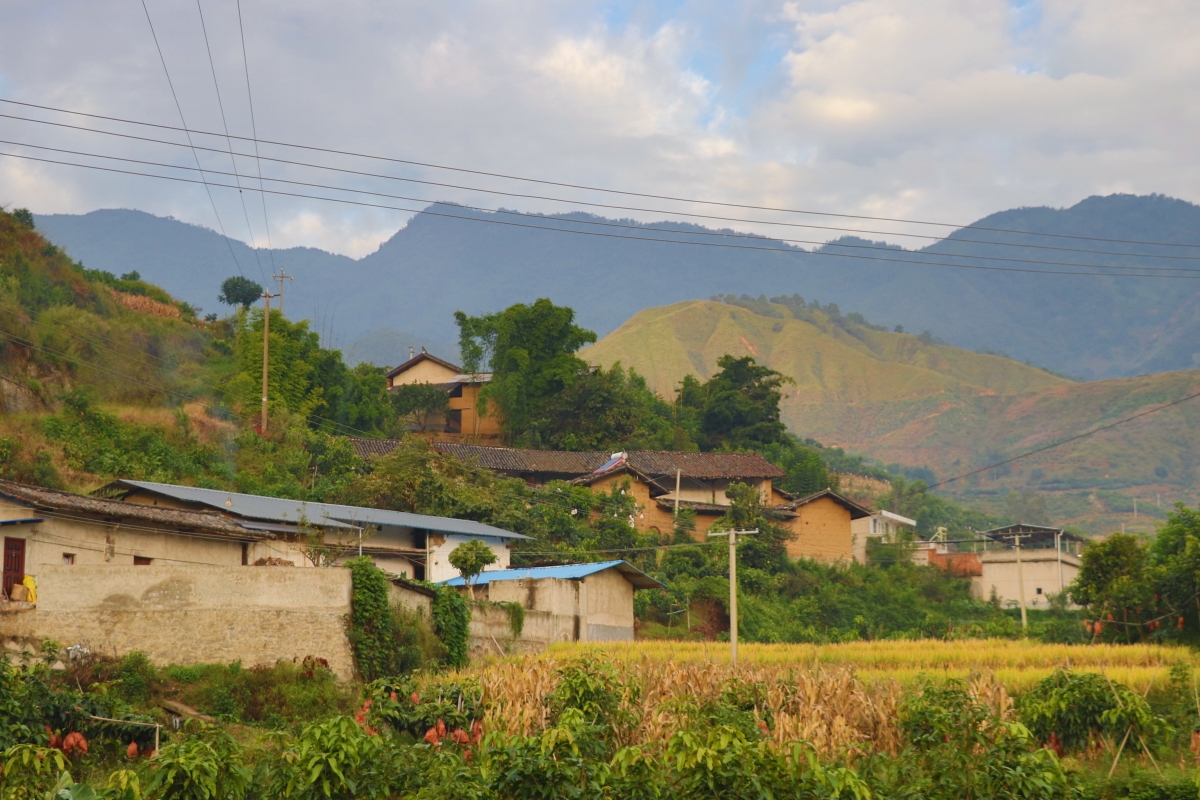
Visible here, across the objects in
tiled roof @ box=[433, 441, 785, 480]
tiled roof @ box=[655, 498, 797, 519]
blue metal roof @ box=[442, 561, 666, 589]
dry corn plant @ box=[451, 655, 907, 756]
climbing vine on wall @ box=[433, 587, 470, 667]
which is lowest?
dry corn plant @ box=[451, 655, 907, 756]

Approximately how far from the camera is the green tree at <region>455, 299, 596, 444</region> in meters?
56.1

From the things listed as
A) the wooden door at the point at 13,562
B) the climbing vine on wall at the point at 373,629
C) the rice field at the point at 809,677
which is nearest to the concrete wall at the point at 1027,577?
the rice field at the point at 809,677

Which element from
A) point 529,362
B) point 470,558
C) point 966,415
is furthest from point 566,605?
point 966,415

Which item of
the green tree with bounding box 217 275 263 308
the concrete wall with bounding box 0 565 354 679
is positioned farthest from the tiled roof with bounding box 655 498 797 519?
the concrete wall with bounding box 0 565 354 679

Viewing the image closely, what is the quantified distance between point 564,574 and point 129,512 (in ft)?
42.8

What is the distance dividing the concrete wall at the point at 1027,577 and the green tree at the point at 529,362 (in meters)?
21.3

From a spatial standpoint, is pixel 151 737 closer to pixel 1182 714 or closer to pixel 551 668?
pixel 551 668

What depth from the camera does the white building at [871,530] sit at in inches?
2188

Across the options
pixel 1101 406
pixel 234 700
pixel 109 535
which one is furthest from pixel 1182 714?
pixel 1101 406

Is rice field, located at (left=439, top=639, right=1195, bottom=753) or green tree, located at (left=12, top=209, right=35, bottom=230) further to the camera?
green tree, located at (left=12, top=209, right=35, bottom=230)

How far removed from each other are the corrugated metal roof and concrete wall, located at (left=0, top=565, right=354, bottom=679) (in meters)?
6.32

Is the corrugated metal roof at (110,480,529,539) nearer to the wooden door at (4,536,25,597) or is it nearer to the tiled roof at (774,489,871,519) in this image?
the wooden door at (4,536,25,597)

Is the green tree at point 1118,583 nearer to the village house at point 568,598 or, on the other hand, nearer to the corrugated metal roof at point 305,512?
the village house at point 568,598

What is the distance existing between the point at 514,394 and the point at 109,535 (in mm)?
32094
